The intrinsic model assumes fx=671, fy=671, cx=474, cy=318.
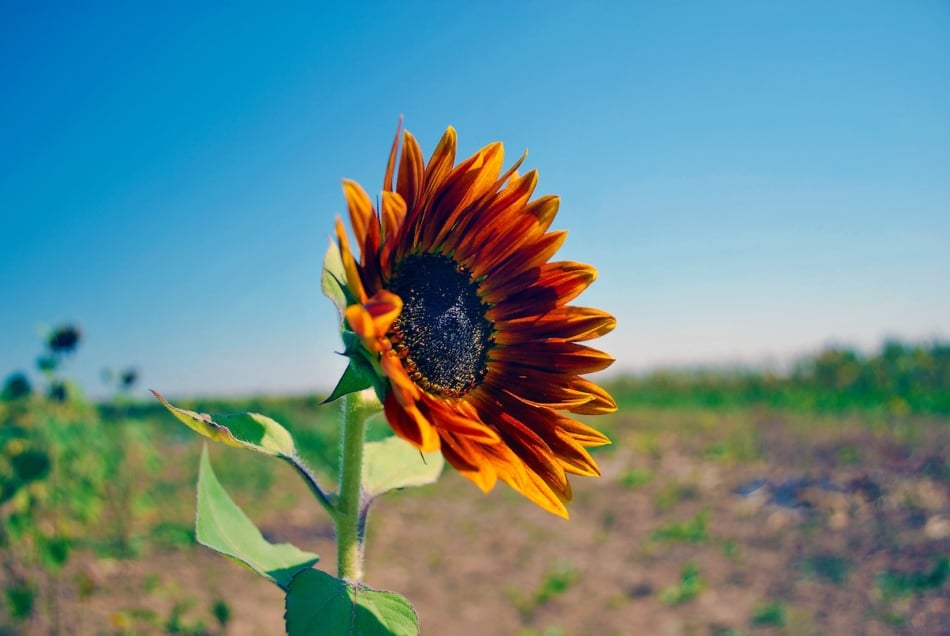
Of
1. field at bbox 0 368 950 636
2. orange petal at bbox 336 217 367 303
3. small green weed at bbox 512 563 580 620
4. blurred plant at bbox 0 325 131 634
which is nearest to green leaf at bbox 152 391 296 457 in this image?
orange petal at bbox 336 217 367 303

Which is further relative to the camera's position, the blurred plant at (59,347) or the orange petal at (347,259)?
the blurred plant at (59,347)

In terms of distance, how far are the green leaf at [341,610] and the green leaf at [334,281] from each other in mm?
256

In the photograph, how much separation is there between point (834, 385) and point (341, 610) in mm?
20142

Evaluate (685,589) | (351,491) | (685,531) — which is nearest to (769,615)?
(685,589)

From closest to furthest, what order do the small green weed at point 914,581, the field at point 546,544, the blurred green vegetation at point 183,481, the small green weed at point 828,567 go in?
the blurred green vegetation at point 183,481, the field at point 546,544, the small green weed at point 914,581, the small green weed at point 828,567

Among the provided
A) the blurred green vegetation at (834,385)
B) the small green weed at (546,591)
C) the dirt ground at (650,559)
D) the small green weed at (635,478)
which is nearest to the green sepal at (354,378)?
the dirt ground at (650,559)

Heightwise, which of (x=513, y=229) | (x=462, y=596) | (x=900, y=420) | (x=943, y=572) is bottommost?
(x=462, y=596)

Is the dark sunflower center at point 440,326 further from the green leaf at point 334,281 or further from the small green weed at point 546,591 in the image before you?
the small green weed at point 546,591

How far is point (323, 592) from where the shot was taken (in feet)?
2.06

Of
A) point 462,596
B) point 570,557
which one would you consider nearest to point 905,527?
point 570,557

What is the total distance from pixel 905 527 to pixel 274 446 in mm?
5823

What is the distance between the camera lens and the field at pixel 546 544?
9.34 feet

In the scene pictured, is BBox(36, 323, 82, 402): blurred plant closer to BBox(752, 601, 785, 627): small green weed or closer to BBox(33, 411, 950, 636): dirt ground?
BBox(33, 411, 950, 636): dirt ground

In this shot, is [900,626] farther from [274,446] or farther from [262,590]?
[274,446]
